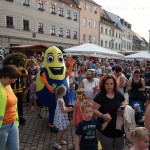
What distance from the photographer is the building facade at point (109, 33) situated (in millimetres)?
45888

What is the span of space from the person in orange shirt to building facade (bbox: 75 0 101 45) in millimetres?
34234

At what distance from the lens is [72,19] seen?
34.6m

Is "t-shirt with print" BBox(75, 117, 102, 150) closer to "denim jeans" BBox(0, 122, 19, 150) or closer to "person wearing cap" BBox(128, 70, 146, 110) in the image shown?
"denim jeans" BBox(0, 122, 19, 150)

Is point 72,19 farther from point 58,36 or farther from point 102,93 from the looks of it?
point 102,93

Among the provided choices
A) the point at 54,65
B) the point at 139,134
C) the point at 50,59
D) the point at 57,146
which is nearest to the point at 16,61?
the point at 50,59

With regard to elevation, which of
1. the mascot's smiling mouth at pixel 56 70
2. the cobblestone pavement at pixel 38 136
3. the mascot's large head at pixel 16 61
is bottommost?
the cobblestone pavement at pixel 38 136

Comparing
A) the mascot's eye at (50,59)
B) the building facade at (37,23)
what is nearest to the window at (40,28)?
the building facade at (37,23)

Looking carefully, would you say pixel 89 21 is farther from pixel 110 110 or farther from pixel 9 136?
pixel 9 136

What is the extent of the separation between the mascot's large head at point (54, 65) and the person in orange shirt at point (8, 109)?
2.95 m

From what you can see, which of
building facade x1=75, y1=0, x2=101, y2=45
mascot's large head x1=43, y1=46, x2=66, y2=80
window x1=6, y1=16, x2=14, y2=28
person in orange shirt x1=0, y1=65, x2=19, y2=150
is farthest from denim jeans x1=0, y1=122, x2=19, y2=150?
building facade x1=75, y1=0, x2=101, y2=45

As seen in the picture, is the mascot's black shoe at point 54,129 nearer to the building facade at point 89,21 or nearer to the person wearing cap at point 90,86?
the person wearing cap at point 90,86

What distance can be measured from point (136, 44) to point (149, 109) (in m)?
75.0

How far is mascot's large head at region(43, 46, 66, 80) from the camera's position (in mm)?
6035

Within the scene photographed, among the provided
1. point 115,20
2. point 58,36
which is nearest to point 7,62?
point 58,36
